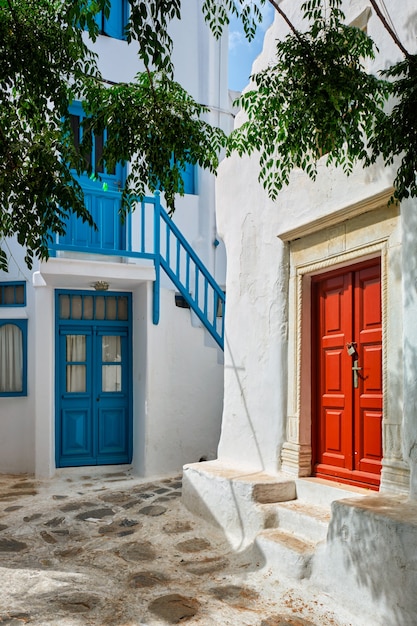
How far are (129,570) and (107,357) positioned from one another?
15.3ft

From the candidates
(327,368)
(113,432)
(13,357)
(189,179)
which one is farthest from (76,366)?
(327,368)

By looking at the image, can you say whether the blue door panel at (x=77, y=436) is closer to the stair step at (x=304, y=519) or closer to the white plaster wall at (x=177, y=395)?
the white plaster wall at (x=177, y=395)

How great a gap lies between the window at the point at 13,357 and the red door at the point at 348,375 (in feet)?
15.9

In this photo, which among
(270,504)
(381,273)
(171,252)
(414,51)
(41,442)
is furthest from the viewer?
(171,252)

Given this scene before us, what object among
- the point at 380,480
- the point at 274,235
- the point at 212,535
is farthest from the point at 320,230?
the point at 212,535

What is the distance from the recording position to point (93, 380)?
368 inches

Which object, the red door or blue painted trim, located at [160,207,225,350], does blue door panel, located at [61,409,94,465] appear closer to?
blue painted trim, located at [160,207,225,350]

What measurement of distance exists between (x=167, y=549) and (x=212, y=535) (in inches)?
19.7

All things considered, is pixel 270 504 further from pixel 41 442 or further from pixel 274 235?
pixel 41 442

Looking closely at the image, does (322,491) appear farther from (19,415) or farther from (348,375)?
(19,415)

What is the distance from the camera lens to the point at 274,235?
629 centimetres

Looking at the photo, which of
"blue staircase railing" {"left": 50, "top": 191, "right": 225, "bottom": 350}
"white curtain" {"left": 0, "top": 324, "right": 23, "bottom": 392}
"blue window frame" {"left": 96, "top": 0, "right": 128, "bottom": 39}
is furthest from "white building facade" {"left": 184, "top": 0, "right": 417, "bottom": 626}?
"blue window frame" {"left": 96, "top": 0, "right": 128, "bottom": 39}

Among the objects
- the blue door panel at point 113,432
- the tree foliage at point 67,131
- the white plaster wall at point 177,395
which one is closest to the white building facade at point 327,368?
the tree foliage at point 67,131

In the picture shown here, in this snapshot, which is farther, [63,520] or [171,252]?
[171,252]
